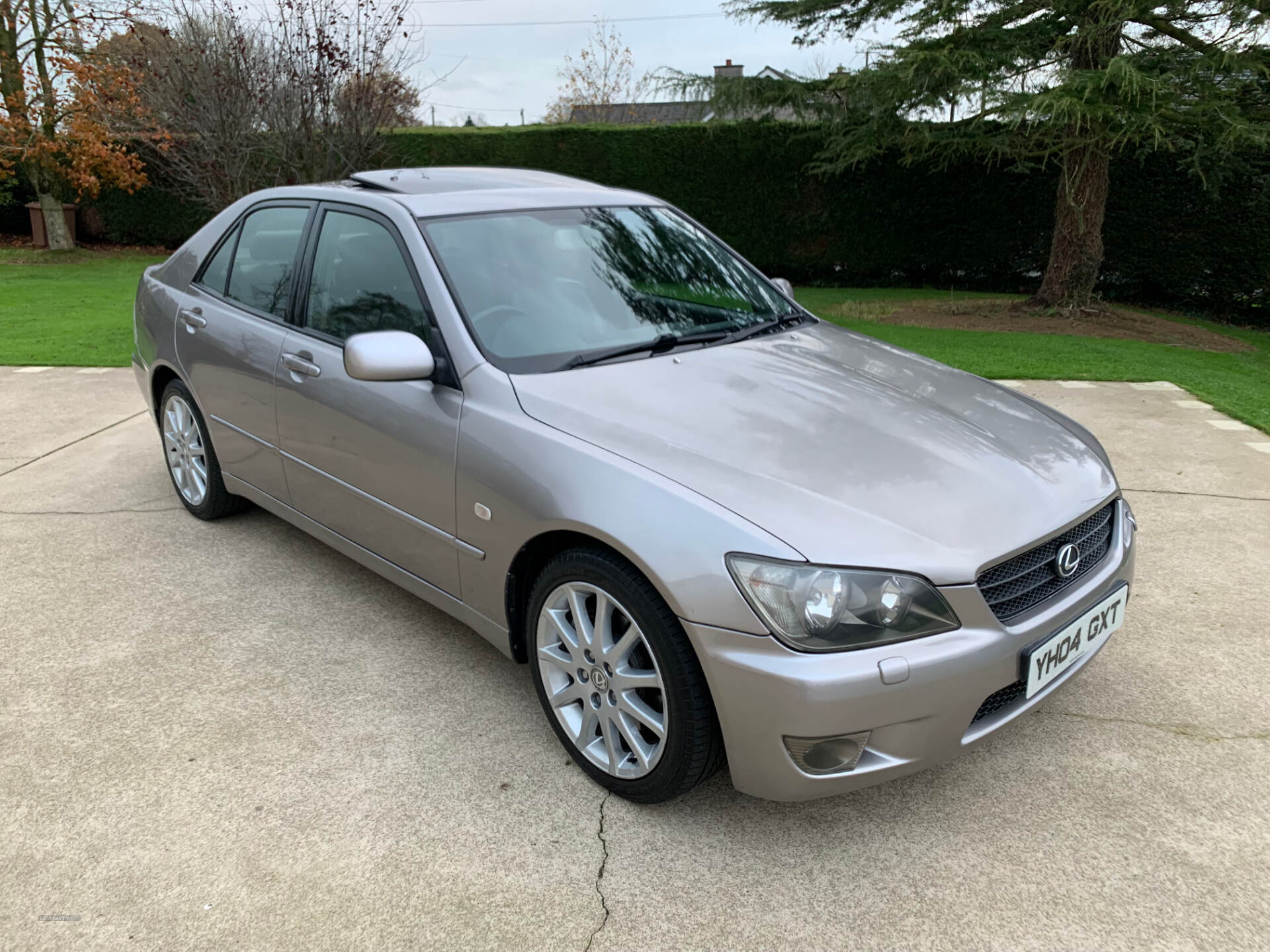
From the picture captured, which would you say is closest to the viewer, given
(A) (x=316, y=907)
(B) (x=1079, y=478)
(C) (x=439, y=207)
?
(A) (x=316, y=907)

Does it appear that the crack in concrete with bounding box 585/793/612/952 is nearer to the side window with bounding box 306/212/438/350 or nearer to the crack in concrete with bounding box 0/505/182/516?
the side window with bounding box 306/212/438/350

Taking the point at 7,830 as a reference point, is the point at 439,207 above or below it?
above

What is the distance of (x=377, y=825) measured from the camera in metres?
2.53

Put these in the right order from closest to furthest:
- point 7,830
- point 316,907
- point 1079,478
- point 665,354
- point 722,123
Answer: point 316,907, point 7,830, point 1079,478, point 665,354, point 722,123

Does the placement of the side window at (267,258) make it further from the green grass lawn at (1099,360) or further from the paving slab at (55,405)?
the green grass lawn at (1099,360)

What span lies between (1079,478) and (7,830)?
3120 millimetres

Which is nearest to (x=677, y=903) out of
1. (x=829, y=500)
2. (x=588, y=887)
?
(x=588, y=887)

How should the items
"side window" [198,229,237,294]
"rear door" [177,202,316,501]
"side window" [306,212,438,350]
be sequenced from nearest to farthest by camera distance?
"side window" [306,212,438,350], "rear door" [177,202,316,501], "side window" [198,229,237,294]

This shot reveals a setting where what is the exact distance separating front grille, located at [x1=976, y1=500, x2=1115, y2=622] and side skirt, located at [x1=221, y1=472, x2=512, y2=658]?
4.61 feet

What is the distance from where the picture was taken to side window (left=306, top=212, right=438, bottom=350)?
125 inches

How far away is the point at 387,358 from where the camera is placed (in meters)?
2.82

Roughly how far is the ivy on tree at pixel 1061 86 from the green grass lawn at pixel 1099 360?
6.76ft

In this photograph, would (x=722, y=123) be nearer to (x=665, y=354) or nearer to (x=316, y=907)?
(x=665, y=354)

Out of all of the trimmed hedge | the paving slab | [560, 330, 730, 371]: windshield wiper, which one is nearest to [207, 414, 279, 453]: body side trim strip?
[560, 330, 730, 371]: windshield wiper
